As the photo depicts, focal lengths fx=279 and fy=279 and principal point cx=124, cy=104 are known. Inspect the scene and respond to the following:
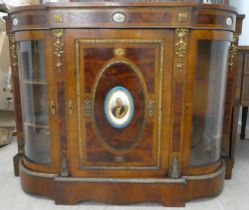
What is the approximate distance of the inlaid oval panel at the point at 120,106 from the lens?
1306 mm

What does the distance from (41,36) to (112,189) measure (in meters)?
0.82

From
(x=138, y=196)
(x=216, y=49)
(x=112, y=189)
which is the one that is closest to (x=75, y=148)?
(x=112, y=189)

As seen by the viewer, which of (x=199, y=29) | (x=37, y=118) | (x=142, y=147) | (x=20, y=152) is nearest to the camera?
(x=199, y=29)

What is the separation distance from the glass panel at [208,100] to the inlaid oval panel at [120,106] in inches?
11.4

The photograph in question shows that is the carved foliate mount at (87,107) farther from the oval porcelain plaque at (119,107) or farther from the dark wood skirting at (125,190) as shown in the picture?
the dark wood skirting at (125,190)

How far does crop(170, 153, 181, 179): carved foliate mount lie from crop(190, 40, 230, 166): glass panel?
0.09m

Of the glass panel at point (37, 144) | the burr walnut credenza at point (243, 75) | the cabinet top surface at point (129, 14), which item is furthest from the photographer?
the burr walnut credenza at point (243, 75)

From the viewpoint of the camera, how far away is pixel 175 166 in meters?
1.36

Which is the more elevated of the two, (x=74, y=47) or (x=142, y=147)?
(x=74, y=47)

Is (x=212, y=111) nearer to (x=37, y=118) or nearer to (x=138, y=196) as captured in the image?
(x=138, y=196)

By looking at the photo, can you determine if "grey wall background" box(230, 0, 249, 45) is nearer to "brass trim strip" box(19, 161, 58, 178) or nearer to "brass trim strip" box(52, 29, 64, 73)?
"brass trim strip" box(52, 29, 64, 73)

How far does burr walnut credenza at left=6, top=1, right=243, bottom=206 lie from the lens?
125cm

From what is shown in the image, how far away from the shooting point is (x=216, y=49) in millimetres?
1363

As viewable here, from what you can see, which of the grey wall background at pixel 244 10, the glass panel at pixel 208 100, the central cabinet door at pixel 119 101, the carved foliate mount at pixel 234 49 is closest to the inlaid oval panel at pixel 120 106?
the central cabinet door at pixel 119 101
